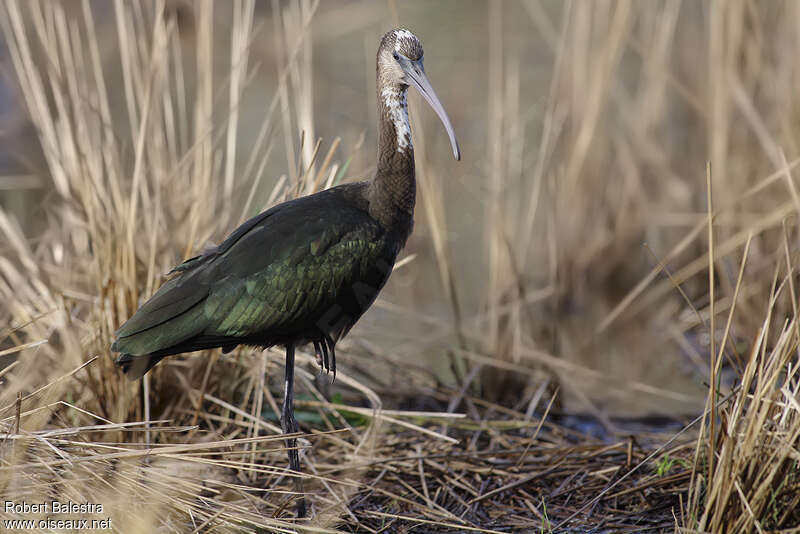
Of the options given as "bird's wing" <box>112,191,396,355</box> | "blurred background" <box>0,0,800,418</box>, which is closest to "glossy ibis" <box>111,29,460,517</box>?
"bird's wing" <box>112,191,396,355</box>

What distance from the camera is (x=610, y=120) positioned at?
6.96 meters

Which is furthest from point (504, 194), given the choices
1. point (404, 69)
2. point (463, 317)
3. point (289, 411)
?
point (289, 411)

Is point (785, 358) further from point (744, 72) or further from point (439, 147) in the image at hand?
point (439, 147)

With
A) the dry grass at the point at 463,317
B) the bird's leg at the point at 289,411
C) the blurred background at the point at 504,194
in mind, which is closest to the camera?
the dry grass at the point at 463,317

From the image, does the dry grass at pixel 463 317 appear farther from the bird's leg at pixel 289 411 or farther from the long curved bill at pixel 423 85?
the long curved bill at pixel 423 85

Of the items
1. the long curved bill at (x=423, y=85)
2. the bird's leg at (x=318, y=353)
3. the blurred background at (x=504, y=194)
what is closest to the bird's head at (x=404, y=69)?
the long curved bill at (x=423, y=85)

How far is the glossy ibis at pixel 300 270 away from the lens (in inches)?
125

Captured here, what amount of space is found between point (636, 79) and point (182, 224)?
241 inches

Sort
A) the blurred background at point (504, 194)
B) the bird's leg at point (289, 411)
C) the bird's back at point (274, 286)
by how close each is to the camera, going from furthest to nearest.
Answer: the blurred background at point (504, 194) < the bird's leg at point (289, 411) < the bird's back at point (274, 286)

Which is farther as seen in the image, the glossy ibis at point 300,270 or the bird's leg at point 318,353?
the bird's leg at point 318,353

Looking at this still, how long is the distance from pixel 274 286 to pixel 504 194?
211 cm

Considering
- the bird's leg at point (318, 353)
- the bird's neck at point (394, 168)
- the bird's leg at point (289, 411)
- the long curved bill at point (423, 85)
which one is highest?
the long curved bill at point (423, 85)

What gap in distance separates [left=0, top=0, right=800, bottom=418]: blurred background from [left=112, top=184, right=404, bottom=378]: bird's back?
32 cm

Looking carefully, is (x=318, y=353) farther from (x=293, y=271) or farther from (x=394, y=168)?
(x=394, y=168)
